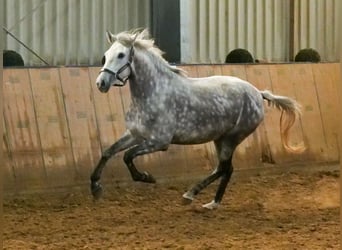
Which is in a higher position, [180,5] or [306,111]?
[180,5]

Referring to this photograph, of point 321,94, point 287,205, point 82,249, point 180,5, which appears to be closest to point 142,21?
point 180,5

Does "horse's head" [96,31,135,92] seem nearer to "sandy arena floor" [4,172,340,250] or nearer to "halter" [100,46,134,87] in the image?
"halter" [100,46,134,87]

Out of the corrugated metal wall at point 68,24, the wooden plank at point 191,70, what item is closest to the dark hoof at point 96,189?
the wooden plank at point 191,70

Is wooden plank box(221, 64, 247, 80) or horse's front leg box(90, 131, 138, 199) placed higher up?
wooden plank box(221, 64, 247, 80)

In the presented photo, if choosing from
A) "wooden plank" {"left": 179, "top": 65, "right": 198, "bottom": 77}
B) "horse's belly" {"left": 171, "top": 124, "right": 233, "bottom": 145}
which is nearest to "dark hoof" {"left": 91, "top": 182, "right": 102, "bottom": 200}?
"horse's belly" {"left": 171, "top": 124, "right": 233, "bottom": 145}

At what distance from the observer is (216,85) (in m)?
7.66

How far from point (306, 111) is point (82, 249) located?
533 centimetres

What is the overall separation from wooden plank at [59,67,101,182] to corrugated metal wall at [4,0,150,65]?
2.62m

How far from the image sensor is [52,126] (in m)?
8.96

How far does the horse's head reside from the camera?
6637mm

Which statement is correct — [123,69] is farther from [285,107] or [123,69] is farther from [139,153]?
[285,107]

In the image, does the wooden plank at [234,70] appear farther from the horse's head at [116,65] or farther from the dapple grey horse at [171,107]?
the horse's head at [116,65]

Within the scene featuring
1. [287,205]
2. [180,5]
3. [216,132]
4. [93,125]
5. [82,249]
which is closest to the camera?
[82,249]

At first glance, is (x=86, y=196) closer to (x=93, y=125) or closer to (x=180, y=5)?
(x=93, y=125)
